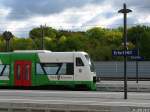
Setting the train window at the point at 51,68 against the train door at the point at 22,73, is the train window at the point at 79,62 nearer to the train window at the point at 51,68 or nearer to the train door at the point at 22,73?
the train window at the point at 51,68

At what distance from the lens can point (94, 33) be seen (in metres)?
136

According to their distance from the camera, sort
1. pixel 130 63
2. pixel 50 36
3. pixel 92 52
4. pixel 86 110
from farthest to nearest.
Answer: pixel 50 36
pixel 92 52
pixel 130 63
pixel 86 110

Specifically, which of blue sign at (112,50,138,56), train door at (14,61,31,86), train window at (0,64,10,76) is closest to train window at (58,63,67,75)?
train door at (14,61,31,86)

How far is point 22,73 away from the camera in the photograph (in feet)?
130

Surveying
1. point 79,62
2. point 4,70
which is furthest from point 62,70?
point 4,70

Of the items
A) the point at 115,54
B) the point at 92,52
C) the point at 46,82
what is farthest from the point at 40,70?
the point at 92,52

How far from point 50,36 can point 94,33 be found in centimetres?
1166

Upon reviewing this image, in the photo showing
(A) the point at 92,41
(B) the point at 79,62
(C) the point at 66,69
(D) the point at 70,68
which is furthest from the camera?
(A) the point at 92,41

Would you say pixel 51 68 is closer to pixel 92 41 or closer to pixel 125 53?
pixel 125 53

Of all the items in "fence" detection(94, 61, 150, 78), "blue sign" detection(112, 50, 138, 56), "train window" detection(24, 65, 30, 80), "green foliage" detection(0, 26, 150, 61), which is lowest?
"fence" detection(94, 61, 150, 78)

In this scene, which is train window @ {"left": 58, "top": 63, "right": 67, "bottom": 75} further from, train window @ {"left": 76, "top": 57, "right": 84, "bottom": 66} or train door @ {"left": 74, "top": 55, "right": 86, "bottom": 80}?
train window @ {"left": 76, "top": 57, "right": 84, "bottom": 66}

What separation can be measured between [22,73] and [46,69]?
1.87 metres

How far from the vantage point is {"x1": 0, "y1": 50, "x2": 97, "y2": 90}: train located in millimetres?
38312

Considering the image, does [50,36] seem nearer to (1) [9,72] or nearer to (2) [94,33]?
(2) [94,33]
